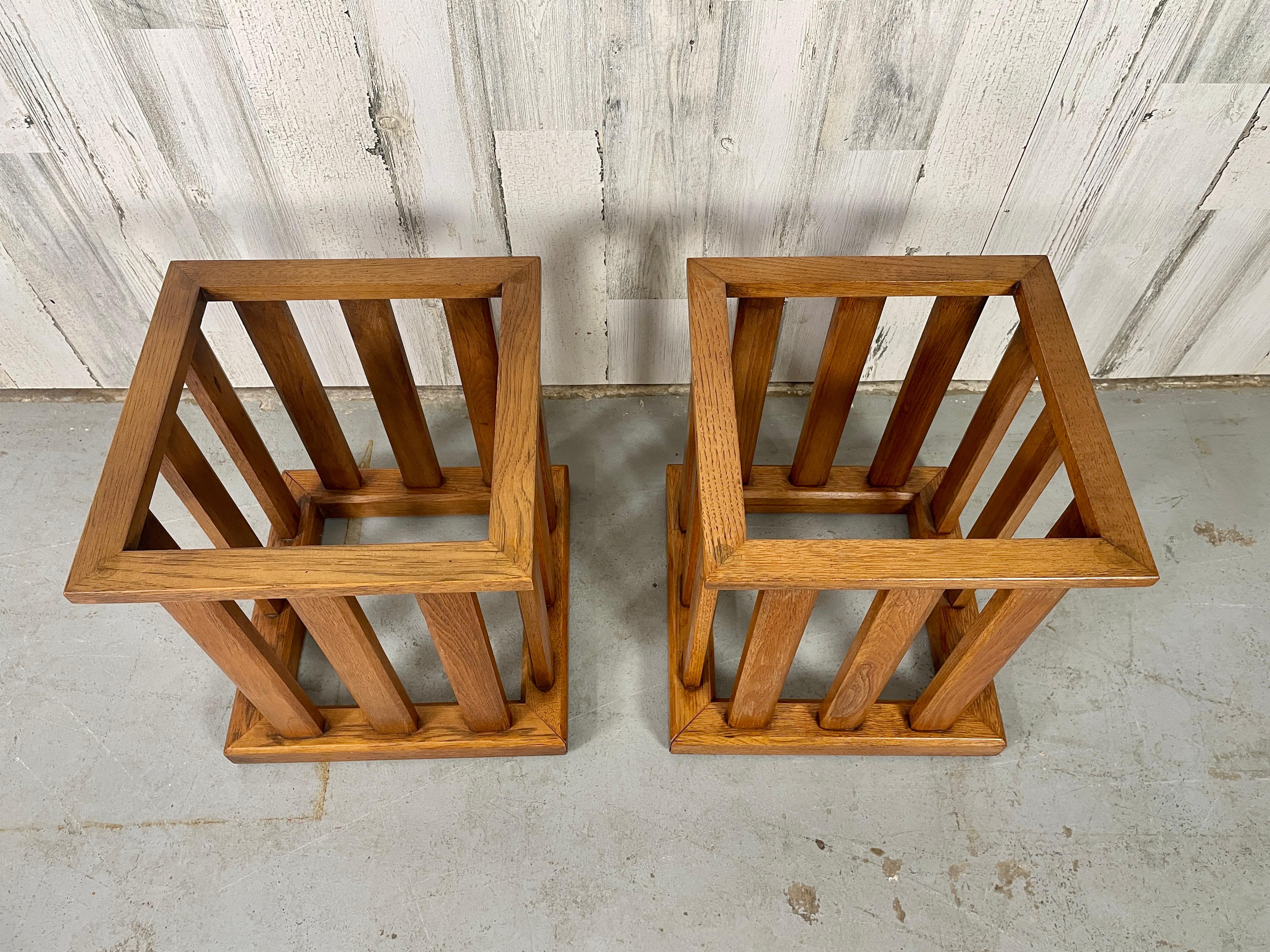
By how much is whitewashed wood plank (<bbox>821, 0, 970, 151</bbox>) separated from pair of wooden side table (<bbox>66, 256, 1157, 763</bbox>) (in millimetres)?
203

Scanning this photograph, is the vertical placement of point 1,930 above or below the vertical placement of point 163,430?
below

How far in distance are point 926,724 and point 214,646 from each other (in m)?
0.95

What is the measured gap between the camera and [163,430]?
1.03 meters

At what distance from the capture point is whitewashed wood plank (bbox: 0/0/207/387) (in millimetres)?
1104

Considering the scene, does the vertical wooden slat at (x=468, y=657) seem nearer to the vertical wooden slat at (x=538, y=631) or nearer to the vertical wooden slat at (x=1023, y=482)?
the vertical wooden slat at (x=538, y=631)

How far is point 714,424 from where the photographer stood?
40.6 inches

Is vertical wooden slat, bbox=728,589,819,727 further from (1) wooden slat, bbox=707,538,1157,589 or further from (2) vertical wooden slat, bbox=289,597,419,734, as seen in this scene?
(2) vertical wooden slat, bbox=289,597,419,734

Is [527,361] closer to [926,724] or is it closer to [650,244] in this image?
[650,244]

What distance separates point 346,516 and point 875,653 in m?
0.92

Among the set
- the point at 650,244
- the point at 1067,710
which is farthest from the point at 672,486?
the point at 1067,710

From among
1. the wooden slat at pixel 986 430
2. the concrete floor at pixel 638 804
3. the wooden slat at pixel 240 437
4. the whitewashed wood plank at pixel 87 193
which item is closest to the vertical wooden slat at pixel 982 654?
the concrete floor at pixel 638 804

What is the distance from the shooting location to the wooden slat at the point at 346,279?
3.68 ft

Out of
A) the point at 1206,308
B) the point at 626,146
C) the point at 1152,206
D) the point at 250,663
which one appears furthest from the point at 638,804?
the point at 1206,308

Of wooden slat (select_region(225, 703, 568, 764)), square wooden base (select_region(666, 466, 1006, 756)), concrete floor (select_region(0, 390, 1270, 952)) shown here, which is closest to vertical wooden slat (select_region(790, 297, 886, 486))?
concrete floor (select_region(0, 390, 1270, 952))
